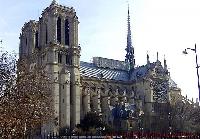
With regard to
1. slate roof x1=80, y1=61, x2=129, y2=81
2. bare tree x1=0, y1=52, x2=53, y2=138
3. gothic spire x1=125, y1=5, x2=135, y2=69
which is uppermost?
gothic spire x1=125, y1=5, x2=135, y2=69

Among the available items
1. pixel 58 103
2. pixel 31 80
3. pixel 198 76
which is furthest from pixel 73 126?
pixel 198 76

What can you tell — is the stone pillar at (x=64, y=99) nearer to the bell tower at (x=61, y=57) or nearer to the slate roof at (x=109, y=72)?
the bell tower at (x=61, y=57)

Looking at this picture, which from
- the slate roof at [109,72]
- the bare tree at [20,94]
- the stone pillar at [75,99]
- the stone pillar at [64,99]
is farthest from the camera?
the slate roof at [109,72]

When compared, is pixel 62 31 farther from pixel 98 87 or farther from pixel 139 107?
pixel 139 107

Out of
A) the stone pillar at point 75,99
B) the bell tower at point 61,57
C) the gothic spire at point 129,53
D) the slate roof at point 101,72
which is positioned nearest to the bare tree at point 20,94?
the bell tower at point 61,57

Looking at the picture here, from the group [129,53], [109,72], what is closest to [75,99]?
[109,72]

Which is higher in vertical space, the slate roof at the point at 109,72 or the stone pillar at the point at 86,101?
the slate roof at the point at 109,72

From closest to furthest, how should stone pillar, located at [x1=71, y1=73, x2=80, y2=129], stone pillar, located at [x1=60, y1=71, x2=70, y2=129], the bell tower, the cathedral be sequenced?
stone pillar, located at [x1=60, y1=71, x2=70, y2=129] → the bell tower → the cathedral → stone pillar, located at [x1=71, y1=73, x2=80, y2=129]

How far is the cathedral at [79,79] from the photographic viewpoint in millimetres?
97625

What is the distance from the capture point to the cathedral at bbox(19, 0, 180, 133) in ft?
320

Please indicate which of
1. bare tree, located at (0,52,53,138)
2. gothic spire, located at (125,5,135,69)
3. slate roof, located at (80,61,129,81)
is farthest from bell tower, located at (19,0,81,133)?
bare tree, located at (0,52,53,138)

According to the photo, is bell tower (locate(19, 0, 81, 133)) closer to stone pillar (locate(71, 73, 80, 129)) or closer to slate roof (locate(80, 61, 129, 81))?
stone pillar (locate(71, 73, 80, 129))

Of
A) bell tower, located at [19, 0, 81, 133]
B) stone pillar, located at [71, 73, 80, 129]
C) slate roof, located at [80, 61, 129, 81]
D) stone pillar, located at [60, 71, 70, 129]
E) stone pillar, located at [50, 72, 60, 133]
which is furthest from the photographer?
slate roof, located at [80, 61, 129, 81]

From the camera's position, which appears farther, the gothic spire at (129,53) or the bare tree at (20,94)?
the gothic spire at (129,53)
